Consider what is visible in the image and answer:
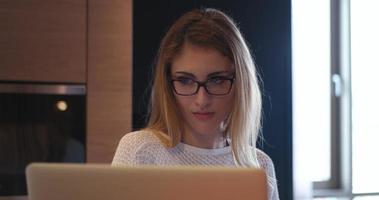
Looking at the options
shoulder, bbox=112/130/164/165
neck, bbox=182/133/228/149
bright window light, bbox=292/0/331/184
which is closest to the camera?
Result: shoulder, bbox=112/130/164/165

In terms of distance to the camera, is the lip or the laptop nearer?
the laptop

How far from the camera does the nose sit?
1.09m

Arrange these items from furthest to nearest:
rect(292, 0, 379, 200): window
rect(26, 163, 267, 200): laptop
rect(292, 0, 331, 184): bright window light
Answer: rect(292, 0, 379, 200): window
rect(292, 0, 331, 184): bright window light
rect(26, 163, 267, 200): laptop

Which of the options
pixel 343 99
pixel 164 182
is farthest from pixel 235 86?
pixel 343 99

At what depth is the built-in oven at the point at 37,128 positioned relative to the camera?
1858mm

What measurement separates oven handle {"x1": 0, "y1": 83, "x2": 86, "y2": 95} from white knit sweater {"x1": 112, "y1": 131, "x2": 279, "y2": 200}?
82 centimetres

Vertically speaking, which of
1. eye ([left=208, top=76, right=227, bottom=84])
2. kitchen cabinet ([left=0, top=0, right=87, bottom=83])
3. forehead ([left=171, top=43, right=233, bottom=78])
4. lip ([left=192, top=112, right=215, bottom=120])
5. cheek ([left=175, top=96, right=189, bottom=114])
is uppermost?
kitchen cabinet ([left=0, top=0, right=87, bottom=83])

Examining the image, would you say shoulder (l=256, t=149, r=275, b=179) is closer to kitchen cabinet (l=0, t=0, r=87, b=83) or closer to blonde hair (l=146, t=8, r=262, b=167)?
blonde hair (l=146, t=8, r=262, b=167)

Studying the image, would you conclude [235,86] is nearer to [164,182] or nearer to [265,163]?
[265,163]

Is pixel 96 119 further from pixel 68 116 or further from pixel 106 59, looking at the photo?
pixel 106 59

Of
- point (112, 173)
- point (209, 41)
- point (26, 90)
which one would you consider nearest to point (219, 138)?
point (209, 41)

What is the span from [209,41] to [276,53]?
1579 millimetres

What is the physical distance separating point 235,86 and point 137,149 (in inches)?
11.4
